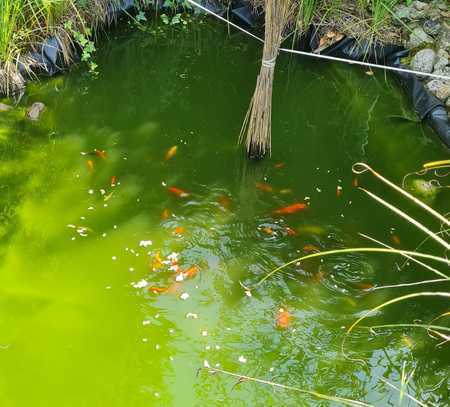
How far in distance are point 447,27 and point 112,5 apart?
2425mm

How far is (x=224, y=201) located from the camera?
3.23m

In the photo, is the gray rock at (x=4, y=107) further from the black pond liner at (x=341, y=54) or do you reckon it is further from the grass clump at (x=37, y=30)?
the black pond liner at (x=341, y=54)

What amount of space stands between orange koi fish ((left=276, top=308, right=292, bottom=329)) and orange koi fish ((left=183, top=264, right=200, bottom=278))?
16.4 inches

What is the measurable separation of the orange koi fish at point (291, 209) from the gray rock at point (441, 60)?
177 cm

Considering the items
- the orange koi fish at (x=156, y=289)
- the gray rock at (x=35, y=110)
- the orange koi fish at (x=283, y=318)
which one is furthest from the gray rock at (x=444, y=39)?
the orange koi fish at (x=156, y=289)

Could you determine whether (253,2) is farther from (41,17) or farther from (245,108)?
(41,17)

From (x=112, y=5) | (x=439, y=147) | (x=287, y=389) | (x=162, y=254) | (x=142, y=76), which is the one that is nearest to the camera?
(x=287, y=389)

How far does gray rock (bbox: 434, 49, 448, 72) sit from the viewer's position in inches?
168

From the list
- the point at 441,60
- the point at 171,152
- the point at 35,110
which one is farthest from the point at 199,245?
the point at 441,60

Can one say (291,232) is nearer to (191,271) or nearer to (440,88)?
(191,271)

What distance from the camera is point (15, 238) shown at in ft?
9.49

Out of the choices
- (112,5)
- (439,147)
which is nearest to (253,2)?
(112,5)

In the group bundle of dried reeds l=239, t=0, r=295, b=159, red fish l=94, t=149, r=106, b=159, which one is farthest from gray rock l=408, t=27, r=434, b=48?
red fish l=94, t=149, r=106, b=159

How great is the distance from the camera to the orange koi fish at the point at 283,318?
260cm
